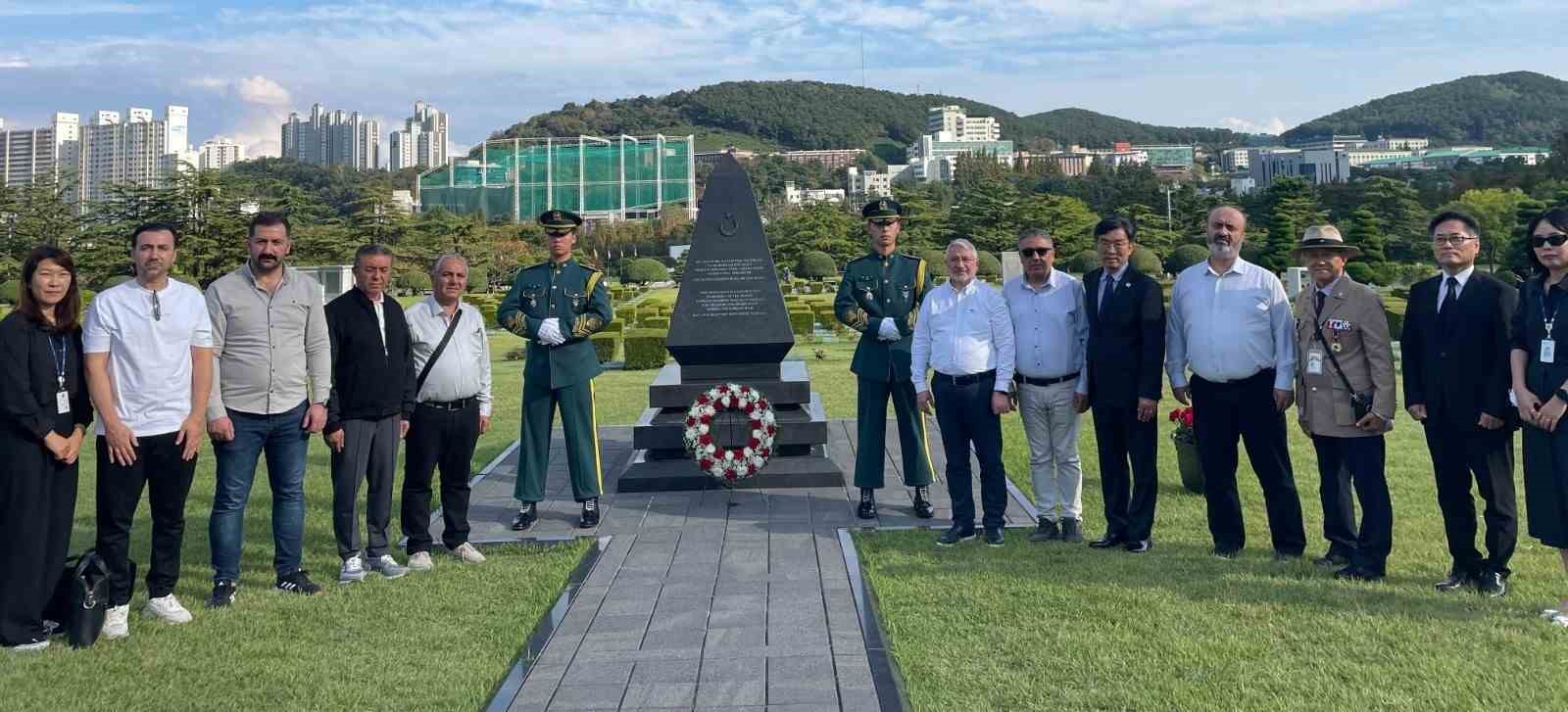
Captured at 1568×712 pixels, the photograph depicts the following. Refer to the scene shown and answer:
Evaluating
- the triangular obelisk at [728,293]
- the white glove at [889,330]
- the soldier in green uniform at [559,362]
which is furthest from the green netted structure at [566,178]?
the white glove at [889,330]

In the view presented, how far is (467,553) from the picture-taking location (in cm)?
476

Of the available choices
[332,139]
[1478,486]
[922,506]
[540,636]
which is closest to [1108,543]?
[922,506]

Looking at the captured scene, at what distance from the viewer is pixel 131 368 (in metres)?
3.62

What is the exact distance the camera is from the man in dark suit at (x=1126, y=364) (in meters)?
4.59

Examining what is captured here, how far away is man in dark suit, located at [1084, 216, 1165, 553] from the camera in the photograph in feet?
15.1

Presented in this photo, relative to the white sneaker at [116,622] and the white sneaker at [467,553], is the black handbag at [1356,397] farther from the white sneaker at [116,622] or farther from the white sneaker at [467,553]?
the white sneaker at [116,622]

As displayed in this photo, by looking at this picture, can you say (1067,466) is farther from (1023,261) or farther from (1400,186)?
(1400,186)

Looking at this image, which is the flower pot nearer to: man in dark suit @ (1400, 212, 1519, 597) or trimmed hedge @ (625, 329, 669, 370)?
man in dark suit @ (1400, 212, 1519, 597)

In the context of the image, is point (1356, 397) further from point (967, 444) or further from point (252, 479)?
point (252, 479)

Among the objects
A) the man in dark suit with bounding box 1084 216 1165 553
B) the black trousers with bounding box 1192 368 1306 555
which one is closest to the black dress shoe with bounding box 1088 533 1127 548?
the man in dark suit with bounding box 1084 216 1165 553

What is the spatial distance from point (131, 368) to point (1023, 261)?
3.76 meters

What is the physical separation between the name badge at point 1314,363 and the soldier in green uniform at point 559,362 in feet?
11.1

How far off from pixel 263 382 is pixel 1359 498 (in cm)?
447

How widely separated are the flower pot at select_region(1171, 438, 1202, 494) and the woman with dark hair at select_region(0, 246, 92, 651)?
547 cm
